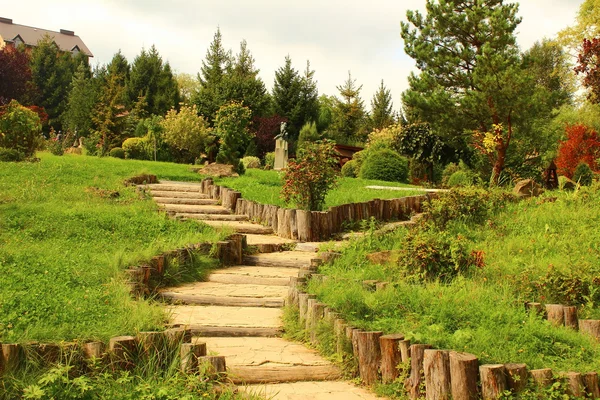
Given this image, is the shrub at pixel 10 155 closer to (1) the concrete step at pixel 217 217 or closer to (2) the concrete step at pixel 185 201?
(2) the concrete step at pixel 185 201

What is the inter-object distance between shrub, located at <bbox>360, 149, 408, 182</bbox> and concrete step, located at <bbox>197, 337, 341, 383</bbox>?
1473cm

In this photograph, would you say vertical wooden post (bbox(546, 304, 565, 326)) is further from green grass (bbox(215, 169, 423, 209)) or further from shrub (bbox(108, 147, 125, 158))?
shrub (bbox(108, 147, 125, 158))

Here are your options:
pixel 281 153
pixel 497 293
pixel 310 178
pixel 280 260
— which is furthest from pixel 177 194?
pixel 281 153

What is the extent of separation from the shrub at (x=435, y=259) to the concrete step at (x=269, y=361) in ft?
6.90

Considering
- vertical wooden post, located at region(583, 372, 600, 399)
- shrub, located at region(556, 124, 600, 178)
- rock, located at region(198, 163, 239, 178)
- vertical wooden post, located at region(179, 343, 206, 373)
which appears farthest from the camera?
shrub, located at region(556, 124, 600, 178)

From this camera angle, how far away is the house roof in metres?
61.3

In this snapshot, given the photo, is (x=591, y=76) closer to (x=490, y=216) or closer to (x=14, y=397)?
(x=490, y=216)

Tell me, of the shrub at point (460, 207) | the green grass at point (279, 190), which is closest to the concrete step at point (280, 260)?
the shrub at point (460, 207)

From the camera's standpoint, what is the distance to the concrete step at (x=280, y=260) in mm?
9399

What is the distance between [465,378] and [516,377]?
1.14 feet

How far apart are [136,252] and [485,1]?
1806cm

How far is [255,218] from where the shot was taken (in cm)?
1245

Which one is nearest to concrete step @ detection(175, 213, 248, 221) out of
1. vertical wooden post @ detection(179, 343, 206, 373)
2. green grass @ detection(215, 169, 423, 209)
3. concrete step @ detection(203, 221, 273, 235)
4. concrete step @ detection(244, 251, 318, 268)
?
concrete step @ detection(203, 221, 273, 235)

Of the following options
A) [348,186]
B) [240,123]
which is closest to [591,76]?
[348,186]
